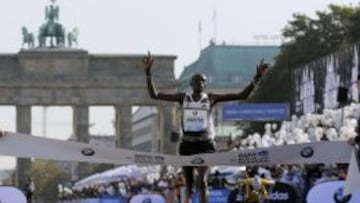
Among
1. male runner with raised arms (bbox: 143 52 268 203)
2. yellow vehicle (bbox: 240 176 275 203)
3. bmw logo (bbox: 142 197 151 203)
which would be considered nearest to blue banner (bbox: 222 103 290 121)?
bmw logo (bbox: 142 197 151 203)

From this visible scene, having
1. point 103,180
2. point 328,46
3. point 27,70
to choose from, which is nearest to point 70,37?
point 27,70

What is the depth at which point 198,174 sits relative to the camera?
13898 millimetres

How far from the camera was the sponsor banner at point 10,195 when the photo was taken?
13.8m

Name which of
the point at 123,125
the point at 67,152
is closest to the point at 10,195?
the point at 67,152

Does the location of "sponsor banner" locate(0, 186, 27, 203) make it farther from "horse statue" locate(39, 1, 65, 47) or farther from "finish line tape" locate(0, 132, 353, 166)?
"horse statue" locate(39, 1, 65, 47)

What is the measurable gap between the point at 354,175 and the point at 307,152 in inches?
73.1

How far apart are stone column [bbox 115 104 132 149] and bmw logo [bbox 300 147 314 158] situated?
308ft

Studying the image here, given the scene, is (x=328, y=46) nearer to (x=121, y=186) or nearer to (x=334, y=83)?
(x=334, y=83)

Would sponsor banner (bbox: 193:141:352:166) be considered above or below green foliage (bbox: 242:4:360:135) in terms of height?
below

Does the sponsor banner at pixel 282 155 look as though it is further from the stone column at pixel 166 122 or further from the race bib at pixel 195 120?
the stone column at pixel 166 122

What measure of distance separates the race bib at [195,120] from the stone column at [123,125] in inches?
3682

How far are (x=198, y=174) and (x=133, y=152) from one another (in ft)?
2.46

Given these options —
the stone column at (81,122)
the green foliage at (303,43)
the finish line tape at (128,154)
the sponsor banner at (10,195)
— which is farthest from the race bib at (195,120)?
the stone column at (81,122)

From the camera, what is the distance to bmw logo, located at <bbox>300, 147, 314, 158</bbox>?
13.5 metres
